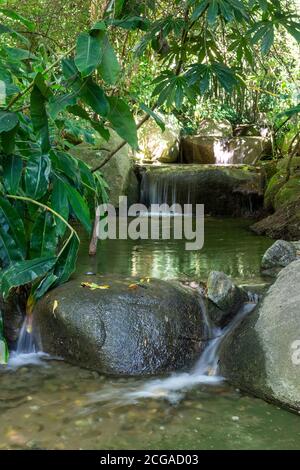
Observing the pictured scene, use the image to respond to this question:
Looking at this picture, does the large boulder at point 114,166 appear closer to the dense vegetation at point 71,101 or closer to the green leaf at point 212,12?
the dense vegetation at point 71,101

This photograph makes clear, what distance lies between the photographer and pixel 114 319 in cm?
324

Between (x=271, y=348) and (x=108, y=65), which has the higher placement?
(x=108, y=65)

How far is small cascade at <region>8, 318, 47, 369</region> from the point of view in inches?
130

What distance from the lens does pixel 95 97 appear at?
1808 millimetres

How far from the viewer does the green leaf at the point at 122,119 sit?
1.87 m

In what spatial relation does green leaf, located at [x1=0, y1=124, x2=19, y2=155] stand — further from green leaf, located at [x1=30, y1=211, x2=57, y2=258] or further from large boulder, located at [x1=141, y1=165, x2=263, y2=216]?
large boulder, located at [x1=141, y1=165, x2=263, y2=216]

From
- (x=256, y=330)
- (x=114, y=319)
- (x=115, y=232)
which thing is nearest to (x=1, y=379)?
(x=114, y=319)

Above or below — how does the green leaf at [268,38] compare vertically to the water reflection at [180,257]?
above

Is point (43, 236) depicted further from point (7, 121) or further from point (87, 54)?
point (87, 54)

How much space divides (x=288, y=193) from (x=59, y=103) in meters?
6.24

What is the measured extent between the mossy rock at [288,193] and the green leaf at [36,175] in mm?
5114

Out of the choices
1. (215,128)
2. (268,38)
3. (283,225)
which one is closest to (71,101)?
(268,38)

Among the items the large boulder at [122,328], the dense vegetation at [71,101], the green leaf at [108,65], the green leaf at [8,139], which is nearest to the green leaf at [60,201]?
the dense vegetation at [71,101]
